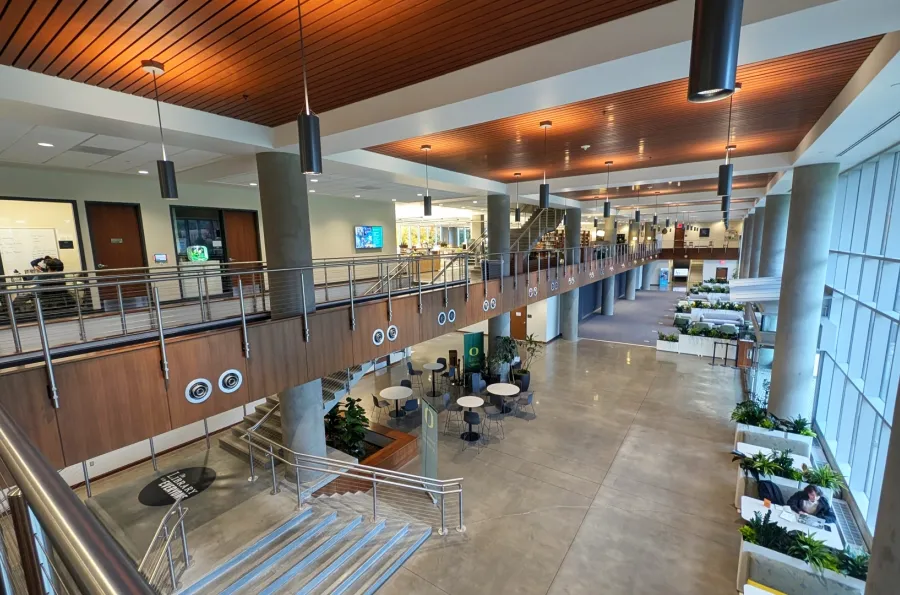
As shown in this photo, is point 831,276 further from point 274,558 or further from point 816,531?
point 274,558

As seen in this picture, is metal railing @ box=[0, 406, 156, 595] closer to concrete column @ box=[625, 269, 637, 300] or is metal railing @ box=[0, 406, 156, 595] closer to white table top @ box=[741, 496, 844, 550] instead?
white table top @ box=[741, 496, 844, 550]

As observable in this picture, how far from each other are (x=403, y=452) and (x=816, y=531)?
22.1ft

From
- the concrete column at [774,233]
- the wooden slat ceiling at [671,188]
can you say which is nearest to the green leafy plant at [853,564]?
the wooden slat ceiling at [671,188]

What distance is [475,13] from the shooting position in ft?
10.1

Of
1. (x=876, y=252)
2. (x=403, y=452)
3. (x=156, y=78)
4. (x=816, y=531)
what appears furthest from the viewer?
(x=403, y=452)

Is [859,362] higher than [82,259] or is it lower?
lower

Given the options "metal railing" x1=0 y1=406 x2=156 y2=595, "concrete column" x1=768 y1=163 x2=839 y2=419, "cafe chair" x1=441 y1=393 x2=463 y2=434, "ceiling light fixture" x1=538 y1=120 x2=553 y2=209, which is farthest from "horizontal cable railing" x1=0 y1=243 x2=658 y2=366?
"concrete column" x1=768 y1=163 x2=839 y2=419

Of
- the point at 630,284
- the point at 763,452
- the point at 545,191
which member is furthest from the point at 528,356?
the point at 630,284

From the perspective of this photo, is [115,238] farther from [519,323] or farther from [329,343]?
[519,323]

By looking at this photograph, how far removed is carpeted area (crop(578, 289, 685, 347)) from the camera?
60.3 feet

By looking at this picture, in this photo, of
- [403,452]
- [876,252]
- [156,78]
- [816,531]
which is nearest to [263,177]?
[156,78]

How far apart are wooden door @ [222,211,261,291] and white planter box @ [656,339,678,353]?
14892 millimetres

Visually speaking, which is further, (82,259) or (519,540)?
(82,259)

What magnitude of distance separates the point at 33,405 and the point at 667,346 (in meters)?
17.6
